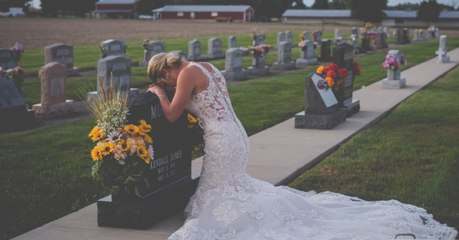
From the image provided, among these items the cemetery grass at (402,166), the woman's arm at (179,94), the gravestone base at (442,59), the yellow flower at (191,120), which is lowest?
the gravestone base at (442,59)

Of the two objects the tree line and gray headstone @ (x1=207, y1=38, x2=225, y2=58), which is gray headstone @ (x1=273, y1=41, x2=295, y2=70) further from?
the tree line

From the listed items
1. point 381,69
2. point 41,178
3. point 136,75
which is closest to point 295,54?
point 381,69

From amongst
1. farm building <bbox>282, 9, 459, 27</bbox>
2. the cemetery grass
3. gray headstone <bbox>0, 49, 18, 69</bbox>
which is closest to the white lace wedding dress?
the cemetery grass

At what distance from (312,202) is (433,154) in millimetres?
4243

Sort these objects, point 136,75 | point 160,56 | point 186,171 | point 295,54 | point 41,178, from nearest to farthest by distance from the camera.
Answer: point 160,56 < point 186,171 < point 41,178 < point 136,75 < point 295,54

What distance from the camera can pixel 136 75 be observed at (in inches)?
1053

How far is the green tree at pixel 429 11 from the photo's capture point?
372ft

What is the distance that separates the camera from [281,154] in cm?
1168

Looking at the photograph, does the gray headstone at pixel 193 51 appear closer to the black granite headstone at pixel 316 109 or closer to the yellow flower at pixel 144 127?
the black granite headstone at pixel 316 109

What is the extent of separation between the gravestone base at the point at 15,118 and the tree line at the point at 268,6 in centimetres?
9660

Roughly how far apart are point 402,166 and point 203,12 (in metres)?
129

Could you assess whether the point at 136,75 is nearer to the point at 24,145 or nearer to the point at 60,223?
the point at 24,145

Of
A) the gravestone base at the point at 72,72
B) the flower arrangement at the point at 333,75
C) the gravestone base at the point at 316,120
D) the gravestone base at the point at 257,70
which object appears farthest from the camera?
the gravestone base at the point at 257,70

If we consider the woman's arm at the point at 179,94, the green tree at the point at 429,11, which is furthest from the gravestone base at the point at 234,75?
the green tree at the point at 429,11
